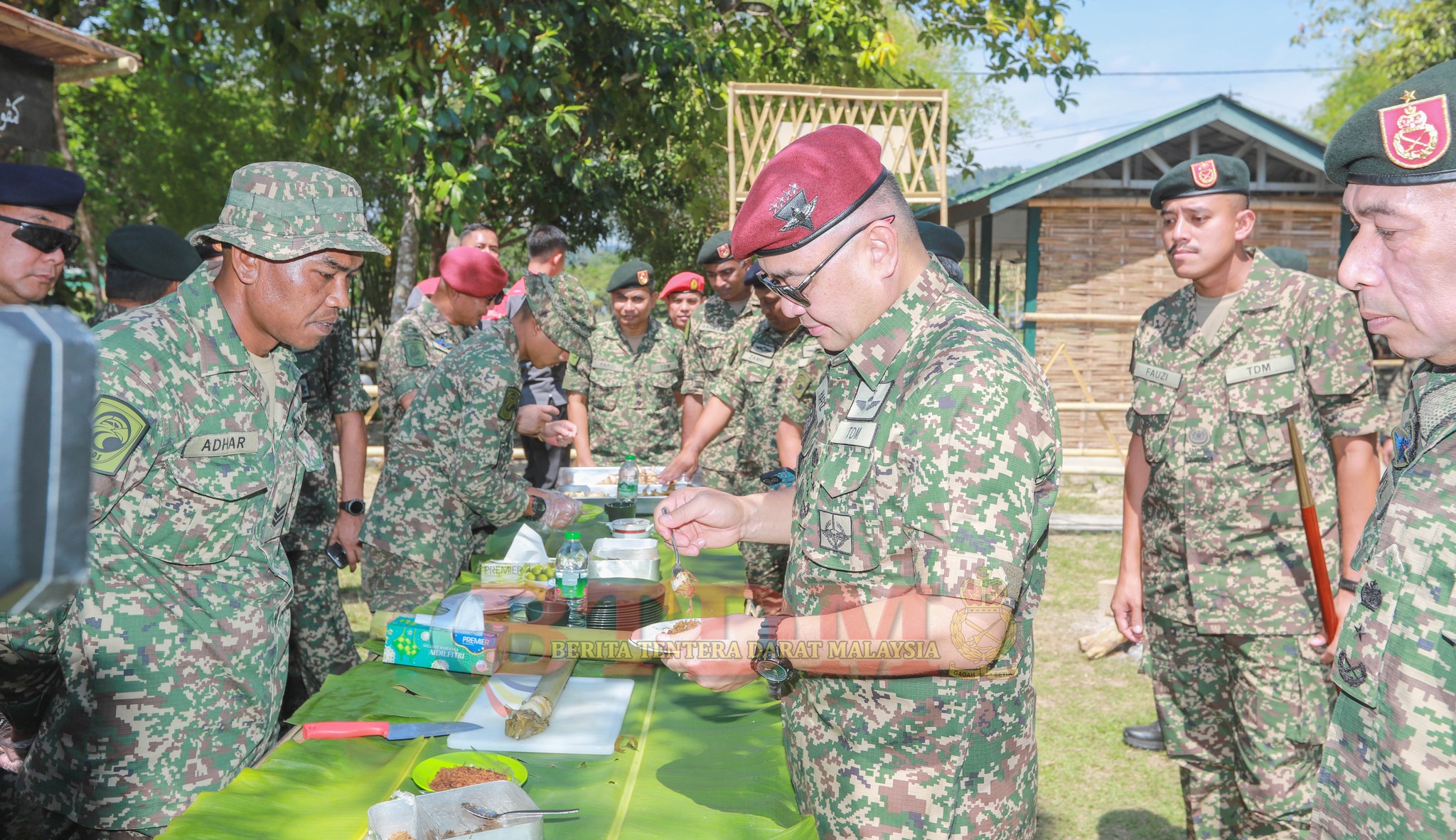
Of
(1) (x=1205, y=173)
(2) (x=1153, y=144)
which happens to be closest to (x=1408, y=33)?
(2) (x=1153, y=144)

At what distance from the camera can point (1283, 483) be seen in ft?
9.75

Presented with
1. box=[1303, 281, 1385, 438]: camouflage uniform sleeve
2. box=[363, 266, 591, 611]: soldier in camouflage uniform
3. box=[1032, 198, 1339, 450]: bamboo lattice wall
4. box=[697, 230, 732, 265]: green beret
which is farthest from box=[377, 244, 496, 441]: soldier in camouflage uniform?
box=[1032, 198, 1339, 450]: bamboo lattice wall

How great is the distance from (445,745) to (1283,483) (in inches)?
103

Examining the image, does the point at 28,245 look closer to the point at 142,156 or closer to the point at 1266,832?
the point at 1266,832

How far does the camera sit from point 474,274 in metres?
4.25

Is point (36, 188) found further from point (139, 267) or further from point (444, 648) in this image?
point (444, 648)

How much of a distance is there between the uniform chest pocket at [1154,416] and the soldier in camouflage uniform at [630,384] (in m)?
Result: 3.60

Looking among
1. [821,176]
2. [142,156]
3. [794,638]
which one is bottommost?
[794,638]

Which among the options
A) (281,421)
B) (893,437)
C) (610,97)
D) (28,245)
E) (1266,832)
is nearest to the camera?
(893,437)

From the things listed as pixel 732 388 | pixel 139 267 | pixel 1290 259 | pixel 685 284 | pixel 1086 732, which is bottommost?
pixel 1086 732

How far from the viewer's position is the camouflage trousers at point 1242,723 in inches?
113

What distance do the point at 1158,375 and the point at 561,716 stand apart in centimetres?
230

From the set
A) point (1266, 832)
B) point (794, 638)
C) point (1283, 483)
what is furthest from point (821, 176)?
point (1266, 832)

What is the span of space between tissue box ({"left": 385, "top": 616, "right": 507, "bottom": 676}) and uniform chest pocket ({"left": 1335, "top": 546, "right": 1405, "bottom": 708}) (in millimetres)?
1863
